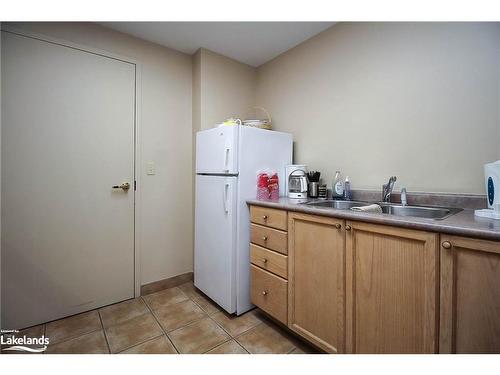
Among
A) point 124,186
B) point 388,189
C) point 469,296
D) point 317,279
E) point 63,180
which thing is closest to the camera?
point 469,296

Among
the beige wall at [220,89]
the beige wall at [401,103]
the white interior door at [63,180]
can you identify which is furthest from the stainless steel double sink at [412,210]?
the white interior door at [63,180]

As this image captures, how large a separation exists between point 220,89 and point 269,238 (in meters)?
1.60

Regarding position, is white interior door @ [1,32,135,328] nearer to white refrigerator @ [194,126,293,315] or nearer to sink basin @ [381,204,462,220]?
white refrigerator @ [194,126,293,315]

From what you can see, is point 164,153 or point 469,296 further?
point 164,153

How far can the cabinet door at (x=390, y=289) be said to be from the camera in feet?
2.97

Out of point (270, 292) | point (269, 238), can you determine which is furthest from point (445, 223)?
point (270, 292)

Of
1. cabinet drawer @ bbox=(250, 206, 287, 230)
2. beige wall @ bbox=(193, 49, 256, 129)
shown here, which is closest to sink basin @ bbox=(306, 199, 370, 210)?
cabinet drawer @ bbox=(250, 206, 287, 230)

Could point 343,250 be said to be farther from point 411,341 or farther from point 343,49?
point 343,49

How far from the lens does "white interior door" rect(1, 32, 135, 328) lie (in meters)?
1.54

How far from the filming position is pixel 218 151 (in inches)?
70.3

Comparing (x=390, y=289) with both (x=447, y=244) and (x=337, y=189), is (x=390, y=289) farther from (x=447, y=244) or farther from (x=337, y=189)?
(x=337, y=189)

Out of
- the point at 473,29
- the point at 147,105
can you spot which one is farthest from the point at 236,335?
the point at 473,29

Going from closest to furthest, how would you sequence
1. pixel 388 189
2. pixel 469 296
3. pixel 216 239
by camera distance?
1. pixel 469 296
2. pixel 388 189
3. pixel 216 239
